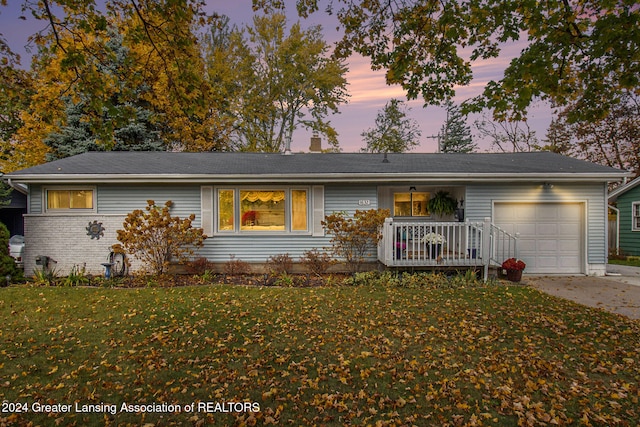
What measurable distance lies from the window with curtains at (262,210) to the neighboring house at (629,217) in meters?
14.0

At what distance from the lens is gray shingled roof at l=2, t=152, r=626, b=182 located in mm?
8719

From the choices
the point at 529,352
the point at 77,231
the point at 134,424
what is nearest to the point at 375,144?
the point at 77,231

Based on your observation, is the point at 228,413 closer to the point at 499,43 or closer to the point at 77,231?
the point at 499,43

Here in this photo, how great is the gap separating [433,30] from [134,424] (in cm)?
600

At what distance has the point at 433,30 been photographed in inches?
203

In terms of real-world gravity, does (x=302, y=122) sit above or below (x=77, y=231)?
above

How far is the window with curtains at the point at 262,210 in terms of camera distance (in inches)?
364

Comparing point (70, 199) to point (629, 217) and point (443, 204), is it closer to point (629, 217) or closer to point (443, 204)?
point (443, 204)

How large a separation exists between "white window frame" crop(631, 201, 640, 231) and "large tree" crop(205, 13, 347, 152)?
16.1 metres

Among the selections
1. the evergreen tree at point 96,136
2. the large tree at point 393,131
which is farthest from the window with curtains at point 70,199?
the large tree at point 393,131

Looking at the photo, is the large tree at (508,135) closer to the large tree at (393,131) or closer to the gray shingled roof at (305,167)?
the large tree at (393,131)

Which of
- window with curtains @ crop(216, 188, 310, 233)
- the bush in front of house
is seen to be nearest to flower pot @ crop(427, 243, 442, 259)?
window with curtains @ crop(216, 188, 310, 233)

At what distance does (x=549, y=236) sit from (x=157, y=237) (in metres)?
10.1

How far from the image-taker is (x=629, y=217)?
15.5 metres
